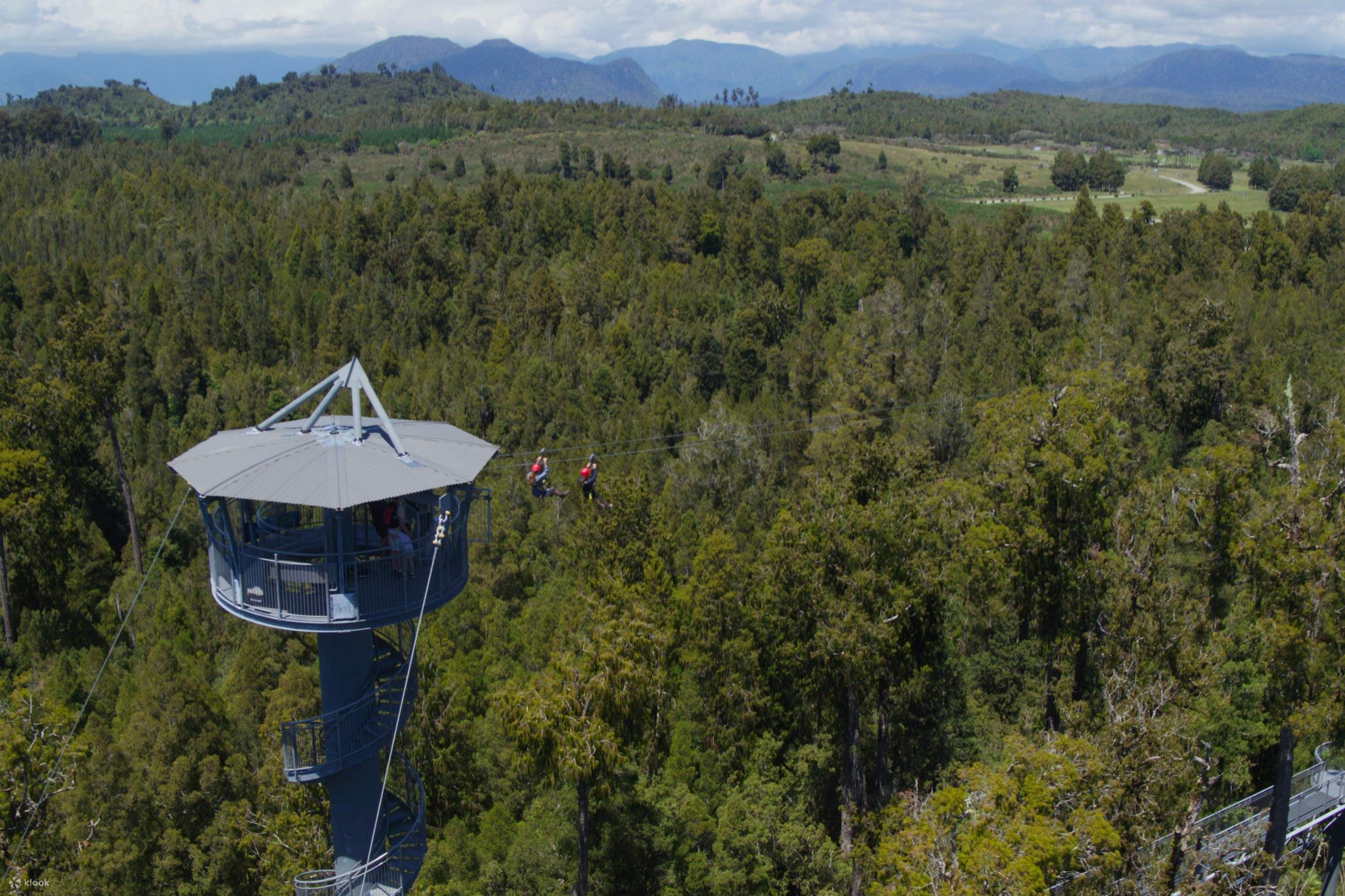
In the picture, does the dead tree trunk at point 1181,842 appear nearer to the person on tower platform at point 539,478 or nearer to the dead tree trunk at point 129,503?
the person on tower platform at point 539,478

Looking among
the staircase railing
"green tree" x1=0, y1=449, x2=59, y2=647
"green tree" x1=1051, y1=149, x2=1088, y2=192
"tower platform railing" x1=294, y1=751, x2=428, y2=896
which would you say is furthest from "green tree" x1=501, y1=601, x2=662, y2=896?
"green tree" x1=1051, y1=149, x2=1088, y2=192

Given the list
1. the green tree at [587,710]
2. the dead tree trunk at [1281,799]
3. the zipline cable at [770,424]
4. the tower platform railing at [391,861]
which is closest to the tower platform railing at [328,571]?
the tower platform railing at [391,861]

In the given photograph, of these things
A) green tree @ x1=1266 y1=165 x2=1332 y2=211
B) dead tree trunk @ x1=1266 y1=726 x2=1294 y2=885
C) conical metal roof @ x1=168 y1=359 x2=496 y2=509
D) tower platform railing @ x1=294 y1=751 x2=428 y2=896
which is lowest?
dead tree trunk @ x1=1266 y1=726 x2=1294 y2=885

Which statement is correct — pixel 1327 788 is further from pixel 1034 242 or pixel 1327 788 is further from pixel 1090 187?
pixel 1090 187

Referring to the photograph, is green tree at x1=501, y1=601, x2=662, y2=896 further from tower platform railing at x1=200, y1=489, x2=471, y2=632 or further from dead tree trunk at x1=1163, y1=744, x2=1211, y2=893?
dead tree trunk at x1=1163, y1=744, x2=1211, y2=893

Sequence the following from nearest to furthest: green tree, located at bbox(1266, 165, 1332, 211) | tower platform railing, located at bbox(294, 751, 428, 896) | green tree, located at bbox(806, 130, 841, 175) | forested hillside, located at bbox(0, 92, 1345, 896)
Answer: tower platform railing, located at bbox(294, 751, 428, 896), forested hillside, located at bbox(0, 92, 1345, 896), green tree, located at bbox(1266, 165, 1332, 211), green tree, located at bbox(806, 130, 841, 175)
